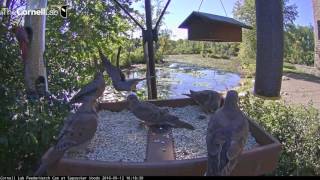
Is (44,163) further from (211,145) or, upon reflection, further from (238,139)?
(238,139)

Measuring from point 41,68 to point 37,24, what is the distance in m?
0.48

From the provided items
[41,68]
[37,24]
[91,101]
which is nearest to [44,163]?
[91,101]

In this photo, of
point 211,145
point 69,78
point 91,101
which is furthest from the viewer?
point 69,78

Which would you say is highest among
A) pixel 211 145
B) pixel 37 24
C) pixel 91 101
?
pixel 37 24

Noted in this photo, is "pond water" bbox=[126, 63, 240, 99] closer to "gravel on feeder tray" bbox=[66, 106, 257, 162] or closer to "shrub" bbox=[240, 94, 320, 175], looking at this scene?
"shrub" bbox=[240, 94, 320, 175]

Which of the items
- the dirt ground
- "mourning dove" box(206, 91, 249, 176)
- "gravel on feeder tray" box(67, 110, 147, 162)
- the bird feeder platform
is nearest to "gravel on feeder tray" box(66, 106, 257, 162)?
"gravel on feeder tray" box(67, 110, 147, 162)

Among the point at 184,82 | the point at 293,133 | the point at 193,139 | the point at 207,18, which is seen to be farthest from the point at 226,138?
the point at 184,82

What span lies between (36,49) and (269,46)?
2187mm

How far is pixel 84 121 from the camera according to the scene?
8.86 ft

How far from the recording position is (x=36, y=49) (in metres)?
4.04

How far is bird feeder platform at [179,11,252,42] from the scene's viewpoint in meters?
4.83

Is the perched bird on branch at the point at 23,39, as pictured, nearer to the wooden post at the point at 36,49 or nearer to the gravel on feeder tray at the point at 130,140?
the wooden post at the point at 36,49

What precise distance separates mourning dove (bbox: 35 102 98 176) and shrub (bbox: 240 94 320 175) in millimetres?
1780

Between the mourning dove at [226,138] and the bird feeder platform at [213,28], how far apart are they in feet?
7.71
